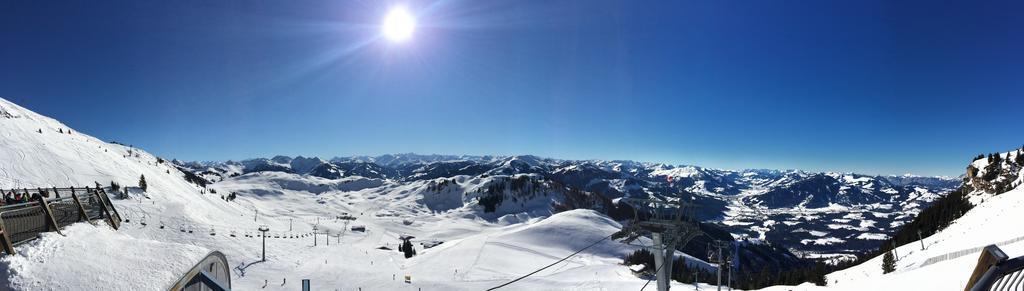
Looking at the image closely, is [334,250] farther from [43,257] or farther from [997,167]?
[997,167]

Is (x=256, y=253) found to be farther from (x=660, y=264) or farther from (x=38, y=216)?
(x=660, y=264)

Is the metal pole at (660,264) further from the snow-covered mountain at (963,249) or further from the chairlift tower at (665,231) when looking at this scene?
the snow-covered mountain at (963,249)

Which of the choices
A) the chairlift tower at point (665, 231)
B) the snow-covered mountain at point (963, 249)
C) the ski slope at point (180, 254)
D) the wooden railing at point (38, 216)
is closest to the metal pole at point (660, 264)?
the chairlift tower at point (665, 231)

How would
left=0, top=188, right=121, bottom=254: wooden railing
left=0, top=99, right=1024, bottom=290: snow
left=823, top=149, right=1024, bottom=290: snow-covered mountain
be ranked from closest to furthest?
left=0, top=188, right=121, bottom=254: wooden railing, left=0, top=99, right=1024, bottom=290: snow, left=823, top=149, right=1024, bottom=290: snow-covered mountain

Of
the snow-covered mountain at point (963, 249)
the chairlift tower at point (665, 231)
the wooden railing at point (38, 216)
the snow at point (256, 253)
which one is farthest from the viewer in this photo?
the chairlift tower at point (665, 231)

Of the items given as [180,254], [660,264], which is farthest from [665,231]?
[180,254]

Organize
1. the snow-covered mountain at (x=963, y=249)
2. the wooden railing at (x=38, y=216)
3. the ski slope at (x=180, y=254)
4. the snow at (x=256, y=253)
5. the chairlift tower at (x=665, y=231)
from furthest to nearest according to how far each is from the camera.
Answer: the chairlift tower at (x=665, y=231) → the snow-covered mountain at (x=963, y=249) → the snow at (x=256, y=253) → the ski slope at (x=180, y=254) → the wooden railing at (x=38, y=216)

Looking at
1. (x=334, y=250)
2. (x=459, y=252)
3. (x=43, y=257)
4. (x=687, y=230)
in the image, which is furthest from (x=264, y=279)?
(x=459, y=252)

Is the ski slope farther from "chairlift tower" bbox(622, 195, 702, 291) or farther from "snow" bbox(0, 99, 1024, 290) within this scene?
"chairlift tower" bbox(622, 195, 702, 291)

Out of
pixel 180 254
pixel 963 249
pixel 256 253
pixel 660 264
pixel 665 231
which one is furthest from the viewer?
pixel 256 253

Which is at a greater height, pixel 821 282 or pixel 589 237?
pixel 821 282

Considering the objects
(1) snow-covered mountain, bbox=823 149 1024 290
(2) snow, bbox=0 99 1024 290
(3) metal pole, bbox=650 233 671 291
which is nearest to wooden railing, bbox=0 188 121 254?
(2) snow, bbox=0 99 1024 290
